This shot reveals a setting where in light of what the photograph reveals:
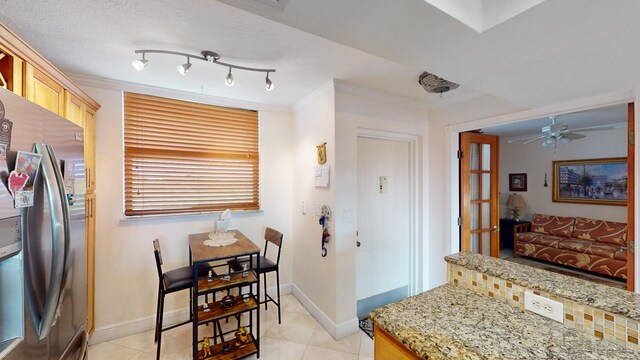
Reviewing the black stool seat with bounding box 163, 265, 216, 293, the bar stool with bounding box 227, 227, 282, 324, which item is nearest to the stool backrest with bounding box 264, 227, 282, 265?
the bar stool with bounding box 227, 227, 282, 324

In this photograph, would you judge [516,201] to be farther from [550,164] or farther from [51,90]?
[51,90]

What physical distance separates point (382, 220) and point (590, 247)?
11.6ft

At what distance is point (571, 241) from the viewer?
4.07m

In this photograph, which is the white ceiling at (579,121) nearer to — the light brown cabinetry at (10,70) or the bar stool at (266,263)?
the bar stool at (266,263)

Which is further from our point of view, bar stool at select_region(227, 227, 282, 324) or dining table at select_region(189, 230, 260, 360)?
bar stool at select_region(227, 227, 282, 324)

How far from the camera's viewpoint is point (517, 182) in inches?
206

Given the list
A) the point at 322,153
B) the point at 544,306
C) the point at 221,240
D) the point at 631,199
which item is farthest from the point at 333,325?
the point at 631,199

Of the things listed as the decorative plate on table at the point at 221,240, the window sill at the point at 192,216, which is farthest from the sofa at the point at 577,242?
the decorative plate on table at the point at 221,240

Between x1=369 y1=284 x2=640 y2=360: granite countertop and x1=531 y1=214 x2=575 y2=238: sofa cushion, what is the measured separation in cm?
460

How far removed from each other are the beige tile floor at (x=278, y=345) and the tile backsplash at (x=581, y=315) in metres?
1.36

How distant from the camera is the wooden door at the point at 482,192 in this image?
2.78 meters

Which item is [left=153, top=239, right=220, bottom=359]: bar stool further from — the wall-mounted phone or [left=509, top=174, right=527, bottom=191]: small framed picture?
[left=509, top=174, right=527, bottom=191]: small framed picture

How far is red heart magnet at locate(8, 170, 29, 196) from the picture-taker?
0.81 meters

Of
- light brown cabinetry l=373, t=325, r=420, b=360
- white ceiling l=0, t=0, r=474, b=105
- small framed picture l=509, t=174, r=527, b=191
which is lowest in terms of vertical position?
light brown cabinetry l=373, t=325, r=420, b=360
